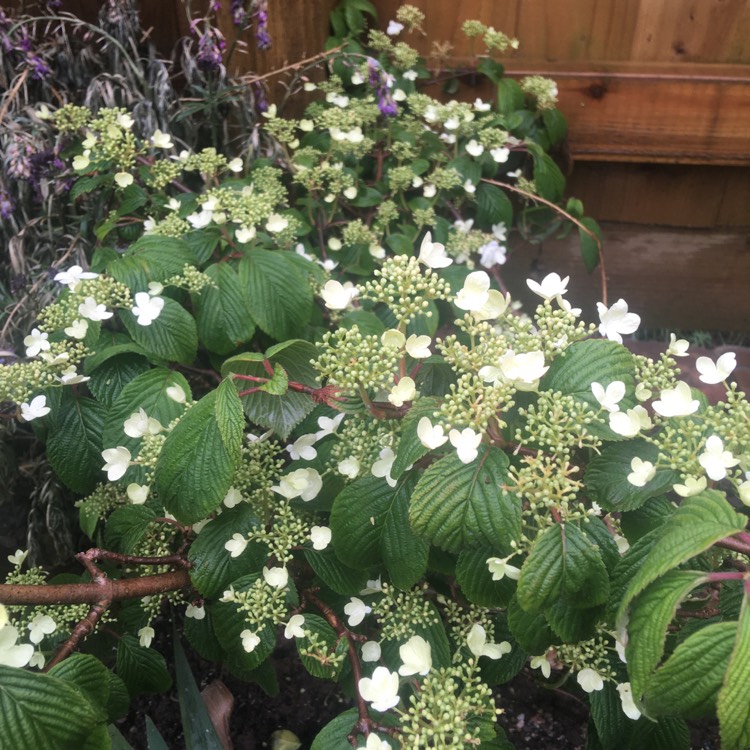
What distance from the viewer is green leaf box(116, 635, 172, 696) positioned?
1017 mm

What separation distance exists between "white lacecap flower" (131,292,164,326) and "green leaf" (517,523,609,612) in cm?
72

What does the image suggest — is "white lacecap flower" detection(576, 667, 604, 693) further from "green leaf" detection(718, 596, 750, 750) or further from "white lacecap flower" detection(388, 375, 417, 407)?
"white lacecap flower" detection(388, 375, 417, 407)

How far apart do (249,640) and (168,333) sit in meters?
0.51

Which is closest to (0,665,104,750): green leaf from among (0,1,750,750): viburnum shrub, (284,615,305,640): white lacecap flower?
(0,1,750,750): viburnum shrub

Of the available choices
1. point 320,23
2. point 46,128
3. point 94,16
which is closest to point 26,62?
point 46,128

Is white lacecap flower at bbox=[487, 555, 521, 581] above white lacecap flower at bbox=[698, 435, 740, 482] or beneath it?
beneath

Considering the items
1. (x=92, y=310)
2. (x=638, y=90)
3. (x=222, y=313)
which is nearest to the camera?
(x=92, y=310)

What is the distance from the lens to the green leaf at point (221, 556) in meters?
0.86

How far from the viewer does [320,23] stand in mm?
1798

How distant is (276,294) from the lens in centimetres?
114

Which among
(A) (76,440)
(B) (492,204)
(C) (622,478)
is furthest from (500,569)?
(B) (492,204)

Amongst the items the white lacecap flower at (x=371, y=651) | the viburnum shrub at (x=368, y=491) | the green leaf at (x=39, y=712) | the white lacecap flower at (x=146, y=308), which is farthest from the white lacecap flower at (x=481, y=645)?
the white lacecap flower at (x=146, y=308)

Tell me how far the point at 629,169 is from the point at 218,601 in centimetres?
183

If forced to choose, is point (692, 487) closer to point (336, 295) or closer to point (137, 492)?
point (336, 295)
